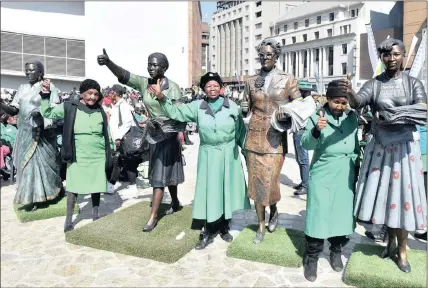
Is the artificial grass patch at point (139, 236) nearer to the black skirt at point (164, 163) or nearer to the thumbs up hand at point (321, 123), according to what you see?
the black skirt at point (164, 163)

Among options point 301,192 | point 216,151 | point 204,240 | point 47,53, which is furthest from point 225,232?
point 47,53

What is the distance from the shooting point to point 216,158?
13.1ft

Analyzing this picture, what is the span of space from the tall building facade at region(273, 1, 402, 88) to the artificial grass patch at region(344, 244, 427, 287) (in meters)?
38.5

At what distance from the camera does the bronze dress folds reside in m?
3.90

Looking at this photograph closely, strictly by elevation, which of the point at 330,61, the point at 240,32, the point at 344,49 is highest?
the point at 240,32

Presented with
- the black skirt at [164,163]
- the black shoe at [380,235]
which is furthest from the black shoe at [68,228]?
the black shoe at [380,235]

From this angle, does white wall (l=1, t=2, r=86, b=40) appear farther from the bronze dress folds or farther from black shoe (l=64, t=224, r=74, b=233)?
the bronze dress folds

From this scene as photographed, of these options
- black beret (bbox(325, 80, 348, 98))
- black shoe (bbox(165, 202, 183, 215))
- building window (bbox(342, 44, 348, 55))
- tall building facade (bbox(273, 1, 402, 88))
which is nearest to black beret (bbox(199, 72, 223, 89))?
black beret (bbox(325, 80, 348, 98))

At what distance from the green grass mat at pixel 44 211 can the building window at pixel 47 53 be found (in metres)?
15.8

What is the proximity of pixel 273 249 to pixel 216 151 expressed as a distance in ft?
4.00

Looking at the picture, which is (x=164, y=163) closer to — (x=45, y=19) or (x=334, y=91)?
(x=334, y=91)

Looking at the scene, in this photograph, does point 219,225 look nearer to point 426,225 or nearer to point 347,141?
point 347,141

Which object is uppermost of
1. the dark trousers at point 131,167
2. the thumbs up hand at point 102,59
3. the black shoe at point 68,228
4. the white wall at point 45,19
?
the white wall at point 45,19

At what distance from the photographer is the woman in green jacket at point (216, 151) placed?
392 centimetres
